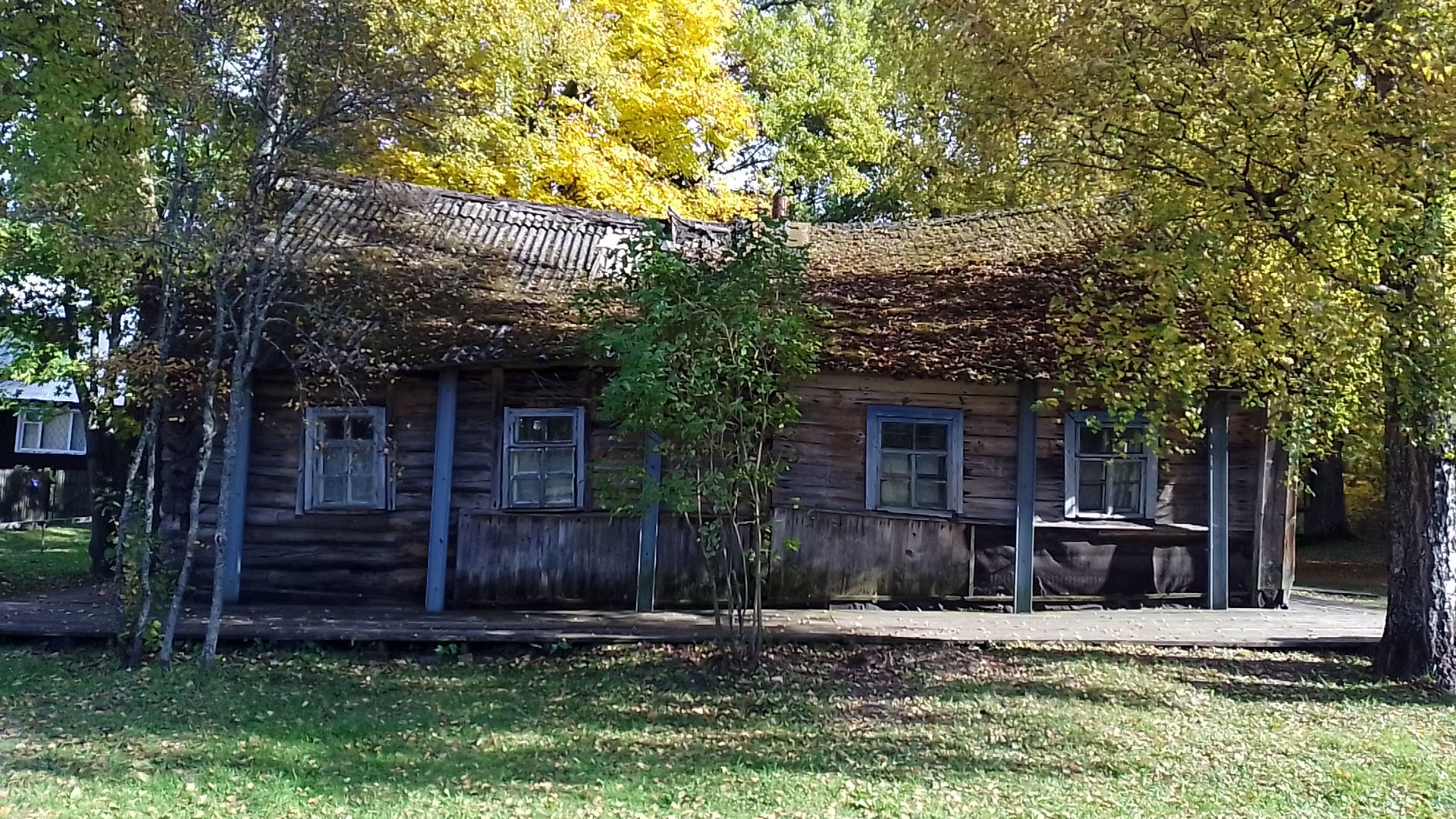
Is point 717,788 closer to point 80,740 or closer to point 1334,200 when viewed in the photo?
point 80,740

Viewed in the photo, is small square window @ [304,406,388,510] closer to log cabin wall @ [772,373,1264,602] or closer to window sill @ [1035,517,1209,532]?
log cabin wall @ [772,373,1264,602]

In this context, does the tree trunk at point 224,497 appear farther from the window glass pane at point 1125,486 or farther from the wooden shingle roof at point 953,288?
the window glass pane at point 1125,486

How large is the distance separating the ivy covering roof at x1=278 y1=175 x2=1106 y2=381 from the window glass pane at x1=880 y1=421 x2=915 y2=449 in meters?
0.85

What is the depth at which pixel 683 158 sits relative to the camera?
21094 mm

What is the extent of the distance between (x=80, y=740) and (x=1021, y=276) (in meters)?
11.6

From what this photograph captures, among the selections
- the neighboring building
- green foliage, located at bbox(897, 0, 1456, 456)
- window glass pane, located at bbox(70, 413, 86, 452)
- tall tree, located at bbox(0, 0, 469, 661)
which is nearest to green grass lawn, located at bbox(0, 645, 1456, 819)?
→ tall tree, located at bbox(0, 0, 469, 661)

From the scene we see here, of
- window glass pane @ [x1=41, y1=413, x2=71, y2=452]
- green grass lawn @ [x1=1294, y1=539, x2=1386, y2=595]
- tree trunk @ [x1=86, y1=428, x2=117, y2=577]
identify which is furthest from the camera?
window glass pane @ [x1=41, y1=413, x2=71, y2=452]

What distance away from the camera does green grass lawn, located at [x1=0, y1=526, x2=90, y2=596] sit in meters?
14.4

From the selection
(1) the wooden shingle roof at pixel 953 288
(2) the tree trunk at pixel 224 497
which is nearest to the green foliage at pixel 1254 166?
(1) the wooden shingle roof at pixel 953 288

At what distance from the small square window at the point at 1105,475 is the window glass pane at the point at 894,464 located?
1.81 metres

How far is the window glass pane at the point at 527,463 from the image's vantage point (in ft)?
40.4

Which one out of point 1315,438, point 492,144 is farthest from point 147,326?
point 1315,438

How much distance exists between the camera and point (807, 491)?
1230 cm

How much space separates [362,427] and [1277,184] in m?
9.38
